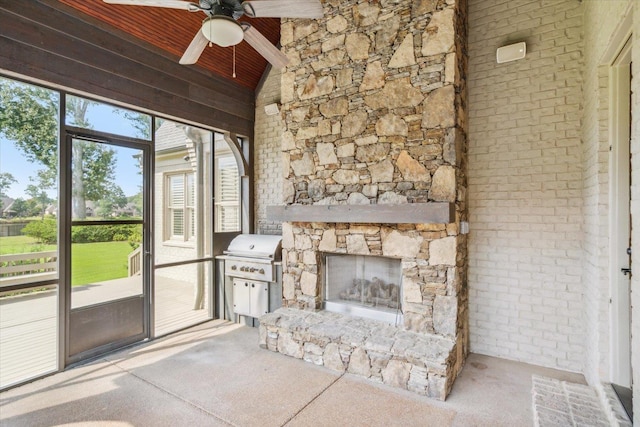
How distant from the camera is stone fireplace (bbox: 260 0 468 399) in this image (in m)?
2.98

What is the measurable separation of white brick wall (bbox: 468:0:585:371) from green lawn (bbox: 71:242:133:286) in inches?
154

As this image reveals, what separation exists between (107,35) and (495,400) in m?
5.00

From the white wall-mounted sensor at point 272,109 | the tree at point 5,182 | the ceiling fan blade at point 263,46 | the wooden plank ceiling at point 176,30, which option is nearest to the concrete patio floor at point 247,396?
the tree at point 5,182

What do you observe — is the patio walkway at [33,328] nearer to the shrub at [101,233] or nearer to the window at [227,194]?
the shrub at [101,233]

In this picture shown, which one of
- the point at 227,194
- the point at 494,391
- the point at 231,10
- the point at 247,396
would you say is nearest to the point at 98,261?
the point at 227,194

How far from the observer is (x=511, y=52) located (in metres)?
3.14

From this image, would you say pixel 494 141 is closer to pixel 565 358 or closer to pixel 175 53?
pixel 565 358

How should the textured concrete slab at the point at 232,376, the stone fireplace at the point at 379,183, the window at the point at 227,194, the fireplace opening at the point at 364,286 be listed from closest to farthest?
the textured concrete slab at the point at 232,376
the stone fireplace at the point at 379,183
the fireplace opening at the point at 364,286
the window at the point at 227,194

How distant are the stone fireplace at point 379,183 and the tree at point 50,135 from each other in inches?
74.9

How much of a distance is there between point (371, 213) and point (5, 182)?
130 inches

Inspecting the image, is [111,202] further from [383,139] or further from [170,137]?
[383,139]

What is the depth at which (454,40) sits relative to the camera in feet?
9.78

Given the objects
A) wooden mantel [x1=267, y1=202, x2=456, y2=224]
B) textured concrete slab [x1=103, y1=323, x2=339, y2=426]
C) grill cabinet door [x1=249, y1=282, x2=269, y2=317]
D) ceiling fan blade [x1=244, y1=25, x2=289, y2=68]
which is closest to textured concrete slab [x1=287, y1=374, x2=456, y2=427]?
textured concrete slab [x1=103, y1=323, x2=339, y2=426]

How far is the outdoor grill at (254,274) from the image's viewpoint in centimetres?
424
